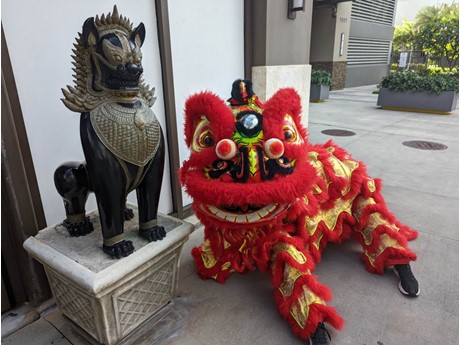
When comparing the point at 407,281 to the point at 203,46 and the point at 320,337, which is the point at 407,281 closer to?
the point at 320,337

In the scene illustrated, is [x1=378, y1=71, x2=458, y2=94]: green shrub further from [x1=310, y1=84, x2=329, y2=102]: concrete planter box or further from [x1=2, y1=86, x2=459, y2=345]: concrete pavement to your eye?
[x1=2, y1=86, x2=459, y2=345]: concrete pavement

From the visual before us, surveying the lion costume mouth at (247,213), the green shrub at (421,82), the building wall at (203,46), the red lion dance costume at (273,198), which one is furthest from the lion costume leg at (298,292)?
the green shrub at (421,82)

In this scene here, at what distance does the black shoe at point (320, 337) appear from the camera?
1.70 meters

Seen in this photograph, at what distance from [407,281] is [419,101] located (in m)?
8.47

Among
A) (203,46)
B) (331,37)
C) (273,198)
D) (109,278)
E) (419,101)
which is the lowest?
(419,101)

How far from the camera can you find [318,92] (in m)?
11.1

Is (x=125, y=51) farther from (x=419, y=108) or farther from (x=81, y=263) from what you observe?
(x=419, y=108)

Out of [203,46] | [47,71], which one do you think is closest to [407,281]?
[203,46]

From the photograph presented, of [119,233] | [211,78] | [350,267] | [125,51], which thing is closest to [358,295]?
[350,267]

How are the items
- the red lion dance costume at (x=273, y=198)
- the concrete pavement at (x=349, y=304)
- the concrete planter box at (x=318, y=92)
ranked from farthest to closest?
the concrete planter box at (x=318, y=92)
the concrete pavement at (x=349, y=304)
the red lion dance costume at (x=273, y=198)

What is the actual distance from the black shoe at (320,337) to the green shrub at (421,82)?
8.92m

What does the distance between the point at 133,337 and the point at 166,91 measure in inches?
71.4

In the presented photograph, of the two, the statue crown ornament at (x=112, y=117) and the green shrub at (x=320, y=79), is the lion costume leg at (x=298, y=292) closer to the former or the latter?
the statue crown ornament at (x=112, y=117)

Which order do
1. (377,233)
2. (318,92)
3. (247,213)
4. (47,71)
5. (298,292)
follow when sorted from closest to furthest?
1. (247,213)
2. (298,292)
3. (47,71)
4. (377,233)
5. (318,92)
